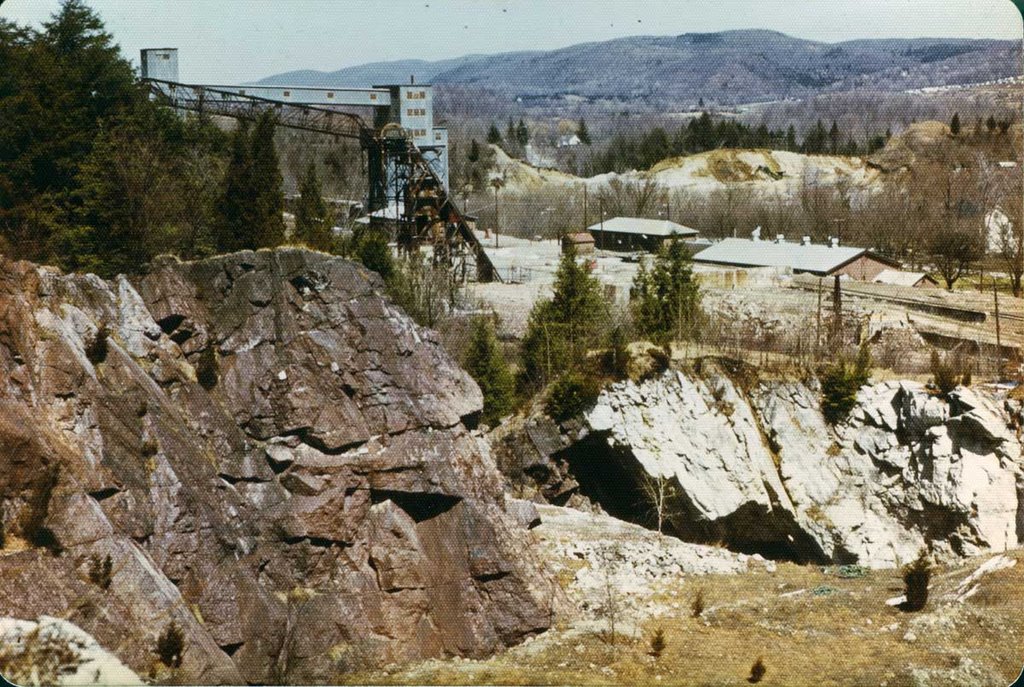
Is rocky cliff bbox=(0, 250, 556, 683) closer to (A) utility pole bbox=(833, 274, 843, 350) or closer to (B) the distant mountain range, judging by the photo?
(B) the distant mountain range

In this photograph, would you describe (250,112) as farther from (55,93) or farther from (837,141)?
(837,141)

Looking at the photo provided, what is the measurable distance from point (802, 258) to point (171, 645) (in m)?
13.1

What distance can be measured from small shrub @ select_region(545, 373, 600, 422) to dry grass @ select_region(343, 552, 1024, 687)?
415cm

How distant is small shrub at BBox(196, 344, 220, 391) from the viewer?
32.3 ft

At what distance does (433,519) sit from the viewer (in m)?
10.5

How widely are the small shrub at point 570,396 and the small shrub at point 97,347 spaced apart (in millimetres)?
6677

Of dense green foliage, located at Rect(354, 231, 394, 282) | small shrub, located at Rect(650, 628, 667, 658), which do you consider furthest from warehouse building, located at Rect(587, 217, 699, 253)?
small shrub, located at Rect(650, 628, 667, 658)

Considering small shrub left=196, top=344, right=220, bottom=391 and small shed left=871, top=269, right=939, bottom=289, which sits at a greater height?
small shed left=871, top=269, right=939, bottom=289

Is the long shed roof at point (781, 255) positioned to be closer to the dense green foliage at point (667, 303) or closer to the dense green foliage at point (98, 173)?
the dense green foliage at point (667, 303)

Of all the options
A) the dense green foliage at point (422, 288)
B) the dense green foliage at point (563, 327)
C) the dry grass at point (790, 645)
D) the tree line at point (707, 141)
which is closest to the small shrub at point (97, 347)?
the dry grass at point (790, 645)

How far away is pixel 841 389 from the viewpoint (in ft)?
48.0

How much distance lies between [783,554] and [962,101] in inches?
273

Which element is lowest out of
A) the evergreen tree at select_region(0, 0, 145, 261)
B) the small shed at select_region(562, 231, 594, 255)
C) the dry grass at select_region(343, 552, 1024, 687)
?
the dry grass at select_region(343, 552, 1024, 687)

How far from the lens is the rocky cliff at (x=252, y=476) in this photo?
7.20 meters
